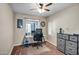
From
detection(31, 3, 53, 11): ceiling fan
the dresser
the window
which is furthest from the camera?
the dresser

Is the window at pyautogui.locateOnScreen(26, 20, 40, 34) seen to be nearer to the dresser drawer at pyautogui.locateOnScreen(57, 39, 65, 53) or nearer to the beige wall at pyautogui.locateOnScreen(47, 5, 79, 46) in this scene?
the beige wall at pyautogui.locateOnScreen(47, 5, 79, 46)

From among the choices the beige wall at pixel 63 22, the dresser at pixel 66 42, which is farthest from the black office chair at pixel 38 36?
the dresser at pixel 66 42

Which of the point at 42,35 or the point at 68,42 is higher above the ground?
the point at 42,35

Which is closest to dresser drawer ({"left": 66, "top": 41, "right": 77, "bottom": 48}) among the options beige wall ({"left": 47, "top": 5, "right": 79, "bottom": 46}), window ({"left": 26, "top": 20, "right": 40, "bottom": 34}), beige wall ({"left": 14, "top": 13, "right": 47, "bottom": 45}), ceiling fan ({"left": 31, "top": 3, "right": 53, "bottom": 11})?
beige wall ({"left": 47, "top": 5, "right": 79, "bottom": 46})

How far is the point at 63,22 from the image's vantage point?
5.82 feet

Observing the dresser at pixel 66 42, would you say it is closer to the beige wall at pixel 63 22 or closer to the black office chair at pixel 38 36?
the beige wall at pixel 63 22

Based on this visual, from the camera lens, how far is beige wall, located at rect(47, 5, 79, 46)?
173 cm

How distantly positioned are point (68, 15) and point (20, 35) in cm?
100

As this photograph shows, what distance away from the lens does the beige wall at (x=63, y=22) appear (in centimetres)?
173

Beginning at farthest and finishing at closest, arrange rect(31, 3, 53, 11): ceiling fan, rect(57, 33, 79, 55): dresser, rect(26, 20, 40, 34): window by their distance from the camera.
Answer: rect(57, 33, 79, 55): dresser
rect(26, 20, 40, 34): window
rect(31, 3, 53, 11): ceiling fan

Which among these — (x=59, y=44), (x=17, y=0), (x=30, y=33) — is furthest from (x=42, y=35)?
(x=17, y=0)

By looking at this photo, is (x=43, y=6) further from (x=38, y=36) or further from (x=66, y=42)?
(x=66, y=42)
